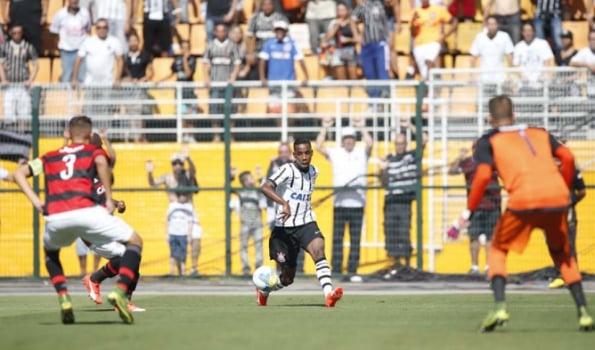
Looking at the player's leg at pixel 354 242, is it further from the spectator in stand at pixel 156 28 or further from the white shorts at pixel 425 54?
the spectator in stand at pixel 156 28

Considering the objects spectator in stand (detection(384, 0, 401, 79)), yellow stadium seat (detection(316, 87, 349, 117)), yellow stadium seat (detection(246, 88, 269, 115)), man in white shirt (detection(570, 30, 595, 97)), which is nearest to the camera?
yellow stadium seat (detection(246, 88, 269, 115))

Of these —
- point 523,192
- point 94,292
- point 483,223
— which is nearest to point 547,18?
point 483,223

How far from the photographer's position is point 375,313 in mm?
14328

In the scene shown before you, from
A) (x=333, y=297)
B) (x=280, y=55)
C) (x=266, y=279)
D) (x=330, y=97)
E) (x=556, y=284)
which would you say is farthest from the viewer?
(x=280, y=55)

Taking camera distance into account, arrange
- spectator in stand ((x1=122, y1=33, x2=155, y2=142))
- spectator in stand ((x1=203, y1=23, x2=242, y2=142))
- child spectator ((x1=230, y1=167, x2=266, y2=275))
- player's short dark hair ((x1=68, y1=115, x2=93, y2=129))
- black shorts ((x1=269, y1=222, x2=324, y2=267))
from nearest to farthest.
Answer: player's short dark hair ((x1=68, y1=115, x2=93, y2=129))
black shorts ((x1=269, y1=222, x2=324, y2=267))
child spectator ((x1=230, y1=167, x2=266, y2=275))
spectator in stand ((x1=203, y1=23, x2=242, y2=142))
spectator in stand ((x1=122, y1=33, x2=155, y2=142))

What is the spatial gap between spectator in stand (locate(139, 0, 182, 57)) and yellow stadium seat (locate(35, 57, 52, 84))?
214 cm

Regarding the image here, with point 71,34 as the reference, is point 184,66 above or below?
below

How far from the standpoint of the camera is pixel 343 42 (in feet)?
85.0

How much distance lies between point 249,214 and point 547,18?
692 cm

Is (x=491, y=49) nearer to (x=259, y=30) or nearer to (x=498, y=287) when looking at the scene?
(x=259, y=30)

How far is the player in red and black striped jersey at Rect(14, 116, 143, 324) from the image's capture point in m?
12.4

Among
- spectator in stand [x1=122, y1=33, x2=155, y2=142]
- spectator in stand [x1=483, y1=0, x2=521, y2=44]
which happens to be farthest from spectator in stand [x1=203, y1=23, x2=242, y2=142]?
spectator in stand [x1=483, y1=0, x2=521, y2=44]

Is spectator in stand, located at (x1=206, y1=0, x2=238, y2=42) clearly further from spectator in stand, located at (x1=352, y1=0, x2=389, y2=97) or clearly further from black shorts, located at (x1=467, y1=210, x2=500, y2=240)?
black shorts, located at (x1=467, y1=210, x2=500, y2=240)

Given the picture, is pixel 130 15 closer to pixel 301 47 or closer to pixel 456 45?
pixel 301 47
